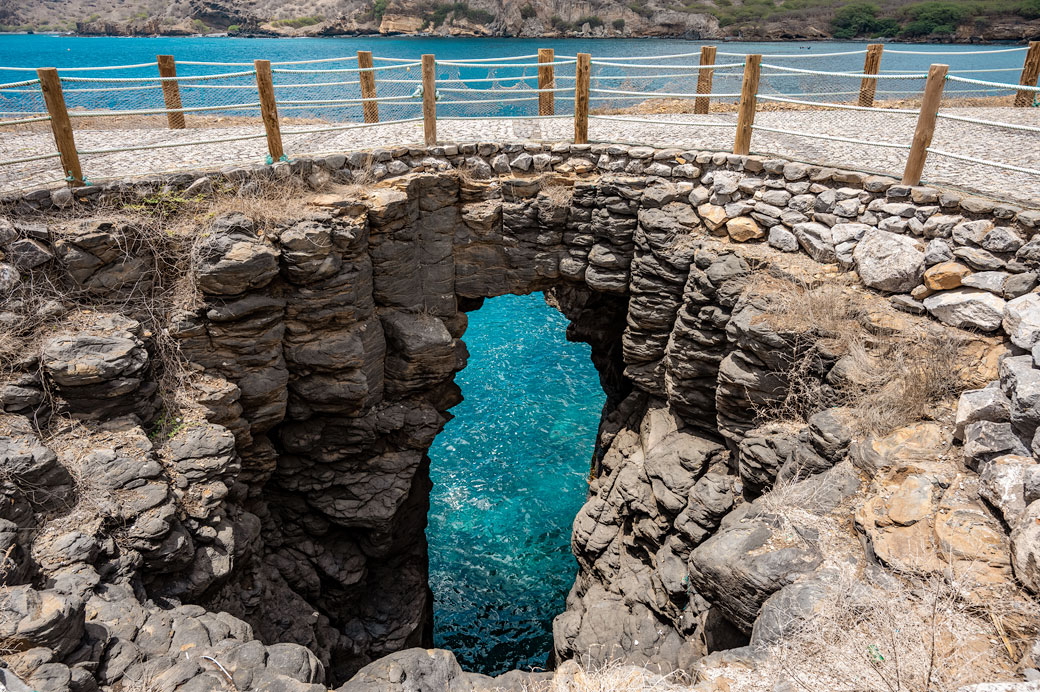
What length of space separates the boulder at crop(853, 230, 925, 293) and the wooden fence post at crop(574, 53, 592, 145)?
511cm

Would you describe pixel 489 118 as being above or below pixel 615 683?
above

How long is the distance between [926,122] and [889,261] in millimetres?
1683

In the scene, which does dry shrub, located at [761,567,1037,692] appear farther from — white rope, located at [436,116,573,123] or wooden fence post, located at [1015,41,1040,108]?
wooden fence post, located at [1015,41,1040,108]

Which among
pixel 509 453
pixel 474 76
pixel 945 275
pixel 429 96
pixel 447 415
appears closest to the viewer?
pixel 945 275

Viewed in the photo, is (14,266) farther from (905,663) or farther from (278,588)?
(905,663)

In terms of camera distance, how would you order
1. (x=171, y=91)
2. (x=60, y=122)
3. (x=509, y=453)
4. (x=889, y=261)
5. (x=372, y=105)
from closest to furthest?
(x=889, y=261), (x=60, y=122), (x=171, y=91), (x=372, y=105), (x=509, y=453)

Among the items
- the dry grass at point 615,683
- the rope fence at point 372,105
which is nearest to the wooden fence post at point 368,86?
the rope fence at point 372,105

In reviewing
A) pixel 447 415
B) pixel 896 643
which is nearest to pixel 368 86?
pixel 447 415

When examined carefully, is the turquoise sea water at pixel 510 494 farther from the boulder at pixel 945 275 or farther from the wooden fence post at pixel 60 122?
the wooden fence post at pixel 60 122

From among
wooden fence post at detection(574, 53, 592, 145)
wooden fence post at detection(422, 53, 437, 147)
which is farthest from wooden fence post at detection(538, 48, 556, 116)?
wooden fence post at detection(422, 53, 437, 147)

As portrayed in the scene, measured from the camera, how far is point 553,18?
250ft

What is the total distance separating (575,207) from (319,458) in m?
6.37

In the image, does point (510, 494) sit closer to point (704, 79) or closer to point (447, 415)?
point (447, 415)

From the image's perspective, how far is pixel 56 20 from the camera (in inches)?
3745
